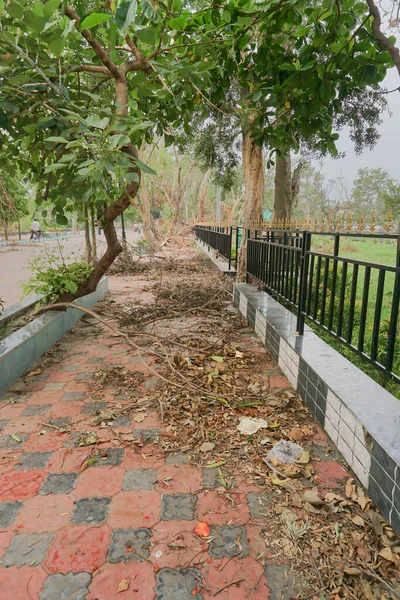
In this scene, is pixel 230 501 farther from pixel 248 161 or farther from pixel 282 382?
pixel 248 161

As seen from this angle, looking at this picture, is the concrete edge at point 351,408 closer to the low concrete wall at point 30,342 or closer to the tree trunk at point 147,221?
the low concrete wall at point 30,342

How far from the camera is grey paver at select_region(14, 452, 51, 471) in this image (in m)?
2.28

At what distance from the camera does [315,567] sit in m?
1.61

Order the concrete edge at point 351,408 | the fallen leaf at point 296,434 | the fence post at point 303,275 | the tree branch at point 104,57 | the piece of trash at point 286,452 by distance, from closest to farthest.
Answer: the concrete edge at point 351,408, the piece of trash at point 286,452, the fallen leaf at point 296,434, the tree branch at point 104,57, the fence post at point 303,275

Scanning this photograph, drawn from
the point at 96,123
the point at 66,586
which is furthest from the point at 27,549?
the point at 96,123

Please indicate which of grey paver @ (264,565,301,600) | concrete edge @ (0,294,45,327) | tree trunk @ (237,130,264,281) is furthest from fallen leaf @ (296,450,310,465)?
tree trunk @ (237,130,264,281)

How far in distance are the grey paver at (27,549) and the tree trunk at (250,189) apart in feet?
17.6

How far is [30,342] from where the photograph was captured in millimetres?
3719

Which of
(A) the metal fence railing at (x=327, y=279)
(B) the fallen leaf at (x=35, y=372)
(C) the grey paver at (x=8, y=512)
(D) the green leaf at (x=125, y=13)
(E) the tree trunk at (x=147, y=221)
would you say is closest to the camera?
(D) the green leaf at (x=125, y=13)

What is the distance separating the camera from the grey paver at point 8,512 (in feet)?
6.17

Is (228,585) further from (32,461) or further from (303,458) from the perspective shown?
(32,461)

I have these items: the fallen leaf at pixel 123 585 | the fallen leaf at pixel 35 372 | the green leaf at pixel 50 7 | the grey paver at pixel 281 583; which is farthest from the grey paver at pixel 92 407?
the green leaf at pixel 50 7

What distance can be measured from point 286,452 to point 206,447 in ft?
1.59

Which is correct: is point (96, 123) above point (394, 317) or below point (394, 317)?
above
